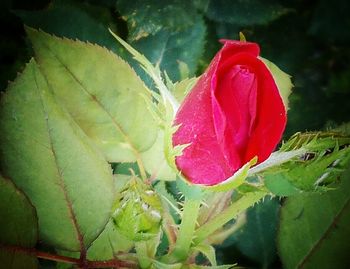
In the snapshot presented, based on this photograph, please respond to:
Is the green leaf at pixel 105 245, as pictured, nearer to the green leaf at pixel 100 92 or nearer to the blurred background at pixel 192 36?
the green leaf at pixel 100 92

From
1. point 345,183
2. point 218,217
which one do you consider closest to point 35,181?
point 218,217

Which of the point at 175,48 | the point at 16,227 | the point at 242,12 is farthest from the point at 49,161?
the point at 242,12

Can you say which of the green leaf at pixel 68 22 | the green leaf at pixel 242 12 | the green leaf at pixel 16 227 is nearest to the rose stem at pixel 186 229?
the green leaf at pixel 16 227

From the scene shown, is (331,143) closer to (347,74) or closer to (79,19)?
(79,19)

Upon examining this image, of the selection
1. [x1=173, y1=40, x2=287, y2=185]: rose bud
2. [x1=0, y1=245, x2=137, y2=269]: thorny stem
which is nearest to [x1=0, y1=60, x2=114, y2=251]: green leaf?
[x1=0, y1=245, x2=137, y2=269]: thorny stem

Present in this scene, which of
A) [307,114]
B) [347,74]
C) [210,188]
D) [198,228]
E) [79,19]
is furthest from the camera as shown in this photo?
[347,74]

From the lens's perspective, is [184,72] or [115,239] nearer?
[115,239]

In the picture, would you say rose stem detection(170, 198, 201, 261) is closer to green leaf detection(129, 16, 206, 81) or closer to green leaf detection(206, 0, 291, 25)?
green leaf detection(129, 16, 206, 81)
